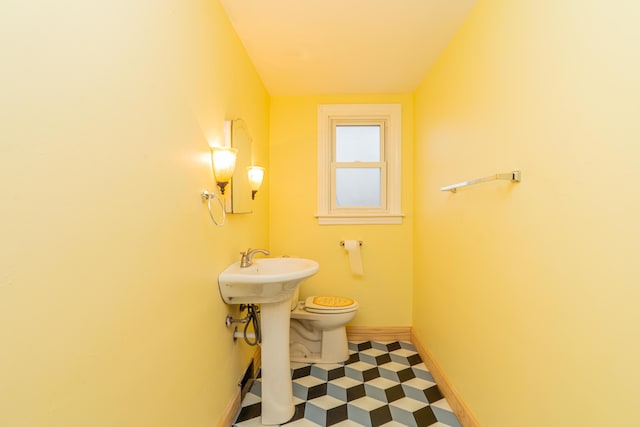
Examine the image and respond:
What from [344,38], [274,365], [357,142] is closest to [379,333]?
[274,365]

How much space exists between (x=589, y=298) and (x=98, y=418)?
4.36ft

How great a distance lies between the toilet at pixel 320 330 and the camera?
2.15 m

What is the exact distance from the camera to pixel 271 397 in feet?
5.14

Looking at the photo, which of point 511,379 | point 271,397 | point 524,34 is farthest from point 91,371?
point 524,34

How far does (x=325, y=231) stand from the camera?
2566mm

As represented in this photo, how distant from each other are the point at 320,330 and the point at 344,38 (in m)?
1.98

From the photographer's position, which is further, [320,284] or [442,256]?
[320,284]

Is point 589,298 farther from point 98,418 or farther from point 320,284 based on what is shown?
point 320,284

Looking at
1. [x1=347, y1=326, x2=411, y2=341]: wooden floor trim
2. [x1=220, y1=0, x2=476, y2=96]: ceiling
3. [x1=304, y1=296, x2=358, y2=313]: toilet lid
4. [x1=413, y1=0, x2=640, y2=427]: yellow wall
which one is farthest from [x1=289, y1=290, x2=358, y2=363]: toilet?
→ [x1=220, y1=0, x2=476, y2=96]: ceiling

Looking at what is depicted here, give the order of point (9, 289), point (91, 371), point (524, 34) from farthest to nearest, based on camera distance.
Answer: point (524, 34), point (91, 371), point (9, 289)

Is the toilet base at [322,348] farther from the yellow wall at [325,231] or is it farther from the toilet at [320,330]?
the yellow wall at [325,231]

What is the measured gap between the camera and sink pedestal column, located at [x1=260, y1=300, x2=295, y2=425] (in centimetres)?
156

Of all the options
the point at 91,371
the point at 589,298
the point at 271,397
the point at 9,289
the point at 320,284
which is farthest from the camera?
the point at 320,284

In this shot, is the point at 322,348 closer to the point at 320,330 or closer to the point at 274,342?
the point at 320,330
